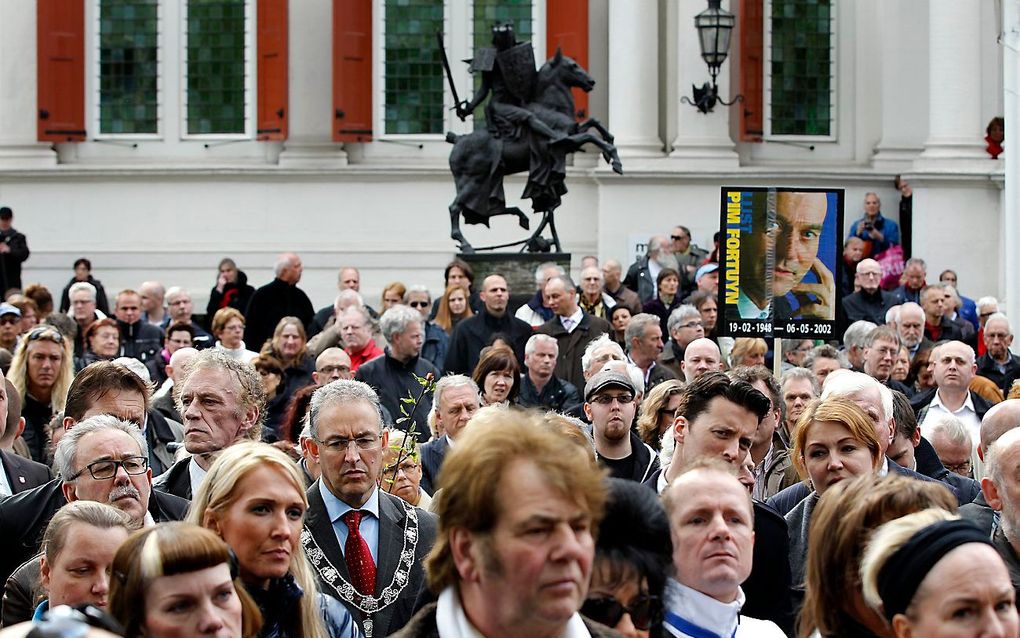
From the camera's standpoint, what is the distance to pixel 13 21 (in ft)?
83.9

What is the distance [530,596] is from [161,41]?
23.1 meters

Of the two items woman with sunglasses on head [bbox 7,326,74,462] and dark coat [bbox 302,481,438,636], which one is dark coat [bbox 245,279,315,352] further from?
dark coat [bbox 302,481,438,636]

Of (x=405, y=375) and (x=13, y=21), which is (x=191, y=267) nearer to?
(x=13, y=21)

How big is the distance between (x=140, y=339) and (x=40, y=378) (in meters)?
6.26

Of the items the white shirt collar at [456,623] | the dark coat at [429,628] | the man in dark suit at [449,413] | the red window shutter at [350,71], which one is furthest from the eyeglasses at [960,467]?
the red window shutter at [350,71]

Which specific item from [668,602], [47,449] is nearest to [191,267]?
[47,449]

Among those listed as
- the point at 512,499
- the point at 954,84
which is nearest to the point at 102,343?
Result: the point at 512,499

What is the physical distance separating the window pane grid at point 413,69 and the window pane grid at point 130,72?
10.4ft

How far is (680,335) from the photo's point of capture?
13.7 m

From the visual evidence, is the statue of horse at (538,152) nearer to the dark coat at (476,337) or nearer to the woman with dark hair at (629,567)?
the dark coat at (476,337)

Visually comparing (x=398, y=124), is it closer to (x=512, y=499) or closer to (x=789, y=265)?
(x=789, y=265)

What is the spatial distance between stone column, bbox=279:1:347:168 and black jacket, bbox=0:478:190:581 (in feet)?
61.1

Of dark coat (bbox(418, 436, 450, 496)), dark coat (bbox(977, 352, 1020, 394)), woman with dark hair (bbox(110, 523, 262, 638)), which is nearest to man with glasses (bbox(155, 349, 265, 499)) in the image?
dark coat (bbox(418, 436, 450, 496))

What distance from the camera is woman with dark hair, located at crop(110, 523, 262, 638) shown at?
4.86m
